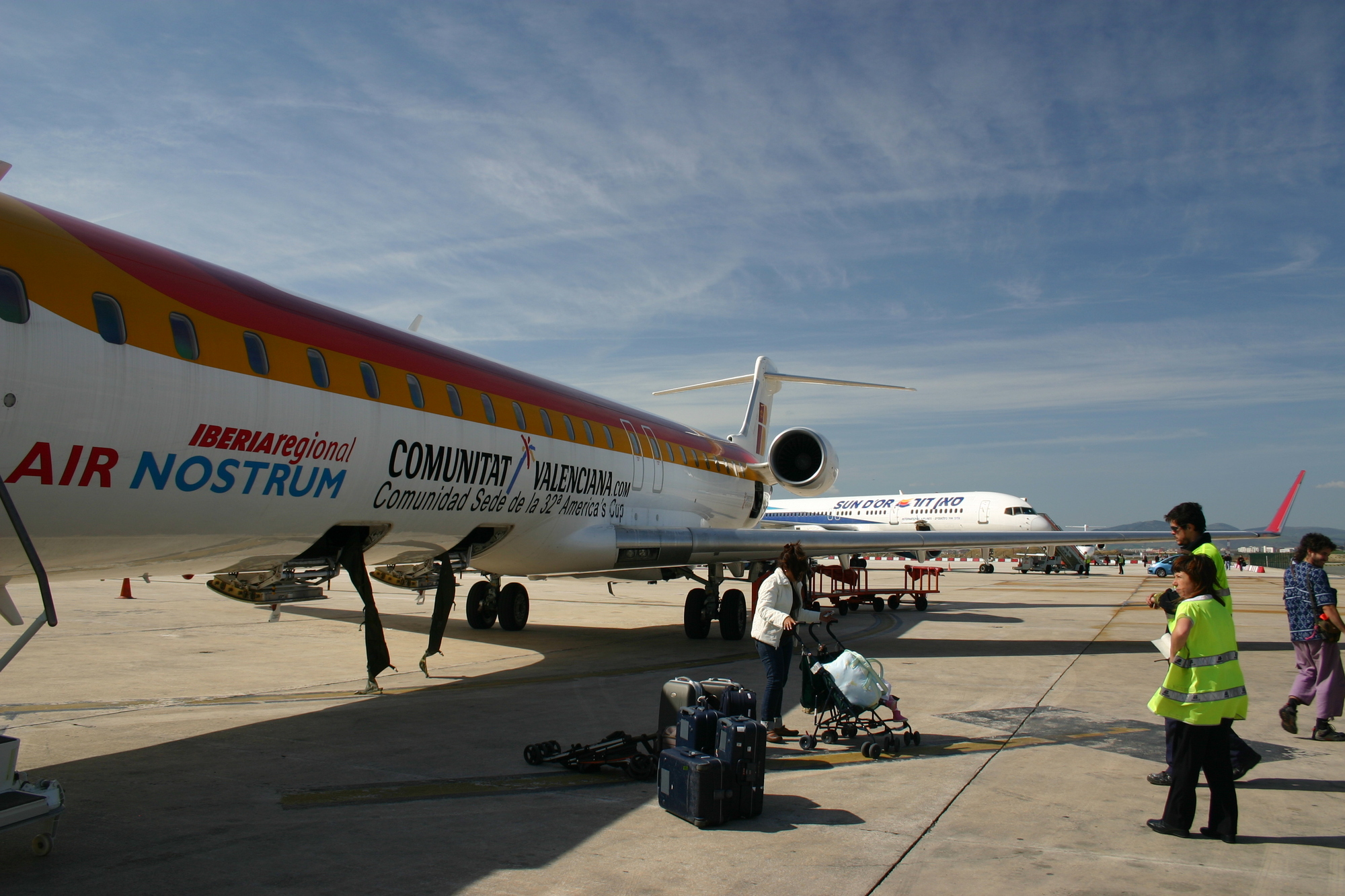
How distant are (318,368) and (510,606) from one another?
28.8 feet

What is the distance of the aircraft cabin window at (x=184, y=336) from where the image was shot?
19.8ft

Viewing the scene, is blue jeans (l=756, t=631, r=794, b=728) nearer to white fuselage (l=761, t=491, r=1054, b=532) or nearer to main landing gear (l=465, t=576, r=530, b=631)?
main landing gear (l=465, t=576, r=530, b=631)

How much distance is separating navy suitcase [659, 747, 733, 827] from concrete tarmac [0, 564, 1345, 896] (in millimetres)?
143

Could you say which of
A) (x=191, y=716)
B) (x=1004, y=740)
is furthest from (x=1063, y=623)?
(x=191, y=716)

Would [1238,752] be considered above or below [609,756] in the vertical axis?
above

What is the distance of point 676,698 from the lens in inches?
237

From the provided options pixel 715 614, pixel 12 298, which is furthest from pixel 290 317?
pixel 715 614

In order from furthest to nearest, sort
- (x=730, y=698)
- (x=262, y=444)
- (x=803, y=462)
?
(x=803, y=462)
(x=262, y=444)
(x=730, y=698)

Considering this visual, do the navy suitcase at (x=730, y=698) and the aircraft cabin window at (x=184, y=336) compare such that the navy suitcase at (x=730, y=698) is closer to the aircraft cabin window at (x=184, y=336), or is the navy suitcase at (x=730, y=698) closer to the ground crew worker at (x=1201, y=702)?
the ground crew worker at (x=1201, y=702)

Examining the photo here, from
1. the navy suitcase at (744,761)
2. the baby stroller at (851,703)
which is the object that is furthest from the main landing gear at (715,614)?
the navy suitcase at (744,761)

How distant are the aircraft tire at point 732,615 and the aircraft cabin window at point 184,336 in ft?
32.5

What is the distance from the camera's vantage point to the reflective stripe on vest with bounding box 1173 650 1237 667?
16.0 ft

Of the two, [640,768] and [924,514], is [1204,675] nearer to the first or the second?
[640,768]

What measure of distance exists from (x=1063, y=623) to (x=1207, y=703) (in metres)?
13.7
